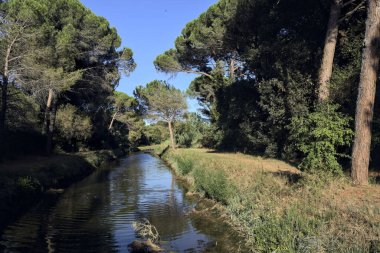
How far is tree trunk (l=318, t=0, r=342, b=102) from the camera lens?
66.5 feet

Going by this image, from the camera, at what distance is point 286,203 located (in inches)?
456

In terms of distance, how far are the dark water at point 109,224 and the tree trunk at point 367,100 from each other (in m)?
5.73

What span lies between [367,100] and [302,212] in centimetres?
657

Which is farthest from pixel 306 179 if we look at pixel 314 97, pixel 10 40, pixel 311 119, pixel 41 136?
pixel 41 136

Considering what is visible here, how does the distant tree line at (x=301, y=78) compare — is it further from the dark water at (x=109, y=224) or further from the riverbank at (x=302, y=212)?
the dark water at (x=109, y=224)

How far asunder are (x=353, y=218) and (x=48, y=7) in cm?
3340

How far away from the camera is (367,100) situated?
48.0 ft

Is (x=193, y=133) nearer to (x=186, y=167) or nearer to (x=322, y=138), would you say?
(x=186, y=167)

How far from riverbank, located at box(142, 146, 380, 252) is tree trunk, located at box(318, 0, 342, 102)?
695 centimetres

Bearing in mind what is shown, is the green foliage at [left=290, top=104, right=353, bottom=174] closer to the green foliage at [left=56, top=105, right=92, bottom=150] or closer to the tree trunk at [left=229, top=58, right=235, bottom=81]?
the green foliage at [left=56, top=105, right=92, bottom=150]

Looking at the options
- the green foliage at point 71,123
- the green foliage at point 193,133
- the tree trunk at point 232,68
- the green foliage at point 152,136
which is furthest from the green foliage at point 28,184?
the green foliage at point 152,136

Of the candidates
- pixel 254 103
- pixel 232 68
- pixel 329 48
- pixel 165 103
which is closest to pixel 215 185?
pixel 329 48

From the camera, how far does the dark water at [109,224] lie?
1136cm

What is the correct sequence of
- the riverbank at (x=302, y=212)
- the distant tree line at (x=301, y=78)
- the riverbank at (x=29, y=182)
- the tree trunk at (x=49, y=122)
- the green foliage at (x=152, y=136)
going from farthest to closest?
the green foliage at (x=152, y=136) < the tree trunk at (x=49, y=122) < the riverbank at (x=29, y=182) < the distant tree line at (x=301, y=78) < the riverbank at (x=302, y=212)
